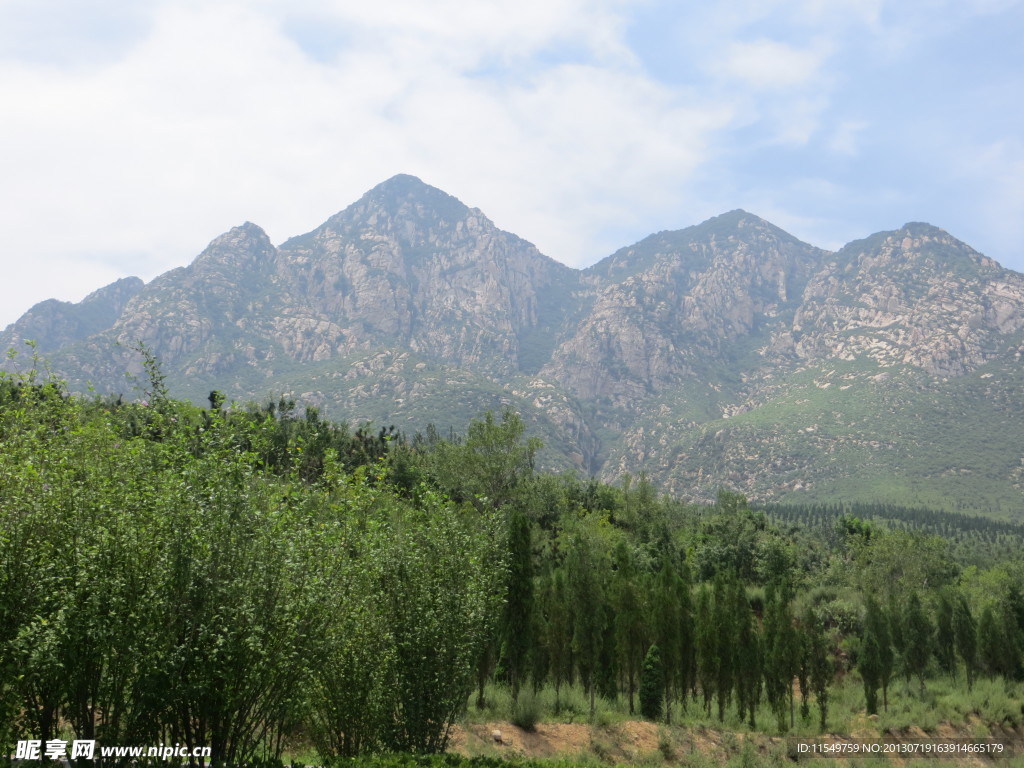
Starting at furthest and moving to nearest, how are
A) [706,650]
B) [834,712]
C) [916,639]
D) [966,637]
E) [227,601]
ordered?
[916,639]
[966,637]
[834,712]
[706,650]
[227,601]

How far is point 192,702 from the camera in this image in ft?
41.8

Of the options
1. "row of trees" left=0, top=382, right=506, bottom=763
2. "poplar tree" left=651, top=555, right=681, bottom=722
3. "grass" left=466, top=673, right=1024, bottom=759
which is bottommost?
"grass" left=466, top=673, right=1024, bottom=759

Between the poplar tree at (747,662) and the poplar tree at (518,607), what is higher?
the poplar tree at (518,607)

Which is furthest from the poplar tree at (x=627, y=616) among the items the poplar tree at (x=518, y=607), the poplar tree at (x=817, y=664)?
the poplar tree at (x=817, y=664)

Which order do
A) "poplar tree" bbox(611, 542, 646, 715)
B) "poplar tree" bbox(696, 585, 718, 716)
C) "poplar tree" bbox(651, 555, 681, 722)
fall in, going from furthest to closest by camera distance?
"poplar tree" bbox(611, 542, 646, 715), "poplar tree" bbox(696, 585, 718, 716), "poplar tree" bbox(651, 555, 681, 722)

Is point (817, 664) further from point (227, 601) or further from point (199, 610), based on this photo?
point (199, 610)

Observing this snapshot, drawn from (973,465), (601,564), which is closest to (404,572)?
(601,564)

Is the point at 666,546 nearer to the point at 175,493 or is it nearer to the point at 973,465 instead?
the point at 175,493

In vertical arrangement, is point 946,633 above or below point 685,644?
below

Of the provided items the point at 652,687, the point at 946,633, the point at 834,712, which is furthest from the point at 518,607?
the point at 946,633

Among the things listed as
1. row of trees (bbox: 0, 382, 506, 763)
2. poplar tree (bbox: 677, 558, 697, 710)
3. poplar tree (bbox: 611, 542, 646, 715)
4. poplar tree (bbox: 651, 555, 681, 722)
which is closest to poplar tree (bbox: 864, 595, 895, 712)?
poplar tree (bbox: 677, 558, 697, 710)

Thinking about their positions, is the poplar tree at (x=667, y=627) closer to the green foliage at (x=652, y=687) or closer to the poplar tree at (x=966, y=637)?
the green foliage at (x=652, y=687)

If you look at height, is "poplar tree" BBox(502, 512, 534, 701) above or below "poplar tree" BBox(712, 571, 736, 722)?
above

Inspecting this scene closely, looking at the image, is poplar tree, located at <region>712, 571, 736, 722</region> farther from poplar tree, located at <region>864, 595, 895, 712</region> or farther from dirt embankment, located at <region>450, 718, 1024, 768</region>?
poplar tree, located at <region>864, 595, 895, 712</region>
